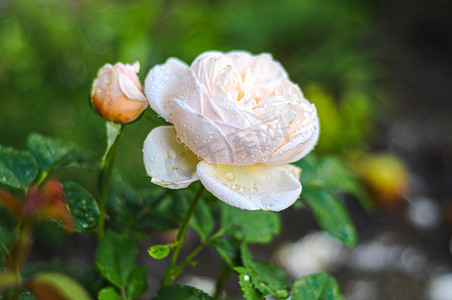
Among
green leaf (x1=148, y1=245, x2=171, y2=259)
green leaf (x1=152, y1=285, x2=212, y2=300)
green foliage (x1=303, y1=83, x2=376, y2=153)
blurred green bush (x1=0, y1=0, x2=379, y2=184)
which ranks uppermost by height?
green leaf (x1=148, y1=245, x2=171, y2=259)

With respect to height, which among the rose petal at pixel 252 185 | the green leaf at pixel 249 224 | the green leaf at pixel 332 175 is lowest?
the green leaf at pixel 332 175

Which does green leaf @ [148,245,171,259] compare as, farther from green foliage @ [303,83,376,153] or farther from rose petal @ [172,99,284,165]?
green foliage @ [303,83,376,153]

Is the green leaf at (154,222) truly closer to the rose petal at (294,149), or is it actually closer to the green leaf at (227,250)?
the green leaf at (227,250)

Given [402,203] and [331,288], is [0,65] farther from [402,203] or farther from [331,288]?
[402,203]

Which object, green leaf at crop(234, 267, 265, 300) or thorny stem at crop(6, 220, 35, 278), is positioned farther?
green leaf at crop(234, 267, 265, 300)

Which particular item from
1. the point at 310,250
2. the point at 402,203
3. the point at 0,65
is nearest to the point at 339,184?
the point at 310,250

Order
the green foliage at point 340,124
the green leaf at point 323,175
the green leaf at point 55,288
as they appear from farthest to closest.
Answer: the green foliage at point 340,124 < the green leaf at point 323,175 < the green leaf at point 55,288

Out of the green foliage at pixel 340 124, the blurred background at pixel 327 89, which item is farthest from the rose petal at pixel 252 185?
the green foliage at pixel 340 124

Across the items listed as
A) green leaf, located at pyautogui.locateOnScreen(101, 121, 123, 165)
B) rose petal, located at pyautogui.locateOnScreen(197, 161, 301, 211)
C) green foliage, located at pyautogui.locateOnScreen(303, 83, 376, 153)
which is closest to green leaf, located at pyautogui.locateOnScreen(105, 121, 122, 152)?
green leaf, located at pyautogui.locateOnScreen(101, 121, 123, 165)
